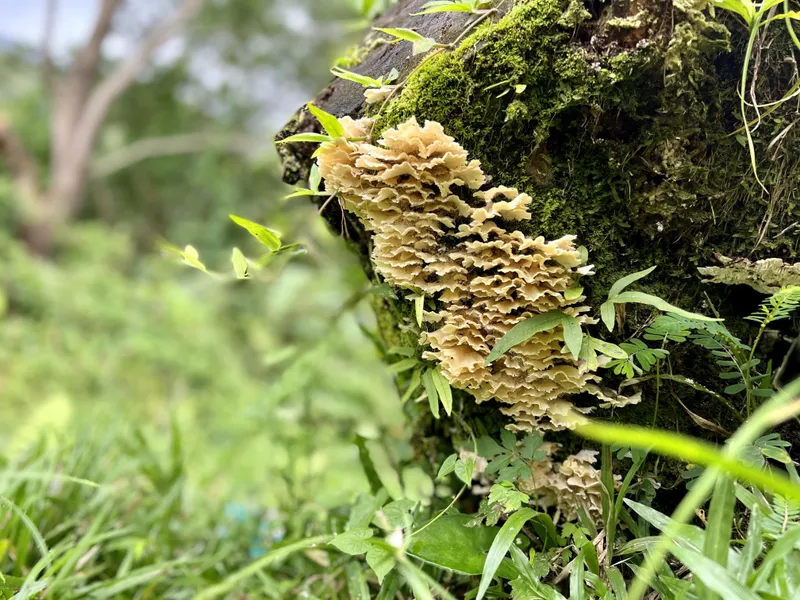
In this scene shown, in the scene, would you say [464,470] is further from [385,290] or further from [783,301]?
[783,301]

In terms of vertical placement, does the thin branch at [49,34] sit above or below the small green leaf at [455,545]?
above

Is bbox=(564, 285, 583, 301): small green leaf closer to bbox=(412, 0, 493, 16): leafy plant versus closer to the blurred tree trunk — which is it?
bbox=(412, 0, 493, 16): leafy plant

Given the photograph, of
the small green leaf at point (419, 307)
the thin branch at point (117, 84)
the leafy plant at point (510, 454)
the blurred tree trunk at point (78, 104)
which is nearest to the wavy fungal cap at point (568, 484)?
the leafy plant at point (510, 454)

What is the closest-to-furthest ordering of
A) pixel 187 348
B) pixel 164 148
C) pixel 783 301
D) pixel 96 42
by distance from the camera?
pixel 783 301 → pixel 187 348 → pixel 96 42 → pixel 164 148

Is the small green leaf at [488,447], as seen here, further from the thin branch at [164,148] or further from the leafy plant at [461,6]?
the thin branch at [164,148]

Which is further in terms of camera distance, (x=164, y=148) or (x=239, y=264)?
(x=164, y=148)

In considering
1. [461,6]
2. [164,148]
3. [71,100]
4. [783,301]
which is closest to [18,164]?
[71,100]

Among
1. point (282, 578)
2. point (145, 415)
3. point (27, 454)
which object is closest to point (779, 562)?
point (282, 578)
